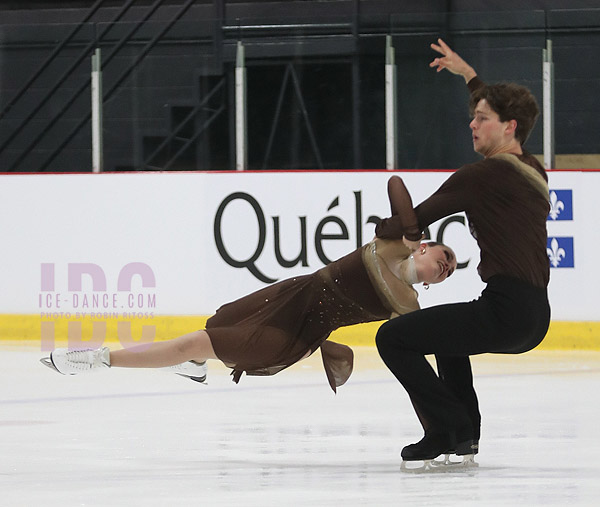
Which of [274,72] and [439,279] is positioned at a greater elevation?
[274,72]

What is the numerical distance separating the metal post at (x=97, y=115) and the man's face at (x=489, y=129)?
16.7 ft

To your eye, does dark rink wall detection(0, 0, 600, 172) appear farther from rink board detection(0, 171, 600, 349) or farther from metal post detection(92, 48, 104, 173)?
rink board detection(0, 171, 600, 349)

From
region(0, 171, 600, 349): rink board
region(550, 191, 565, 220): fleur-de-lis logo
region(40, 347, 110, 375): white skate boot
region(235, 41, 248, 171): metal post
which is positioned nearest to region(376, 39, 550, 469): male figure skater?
region(40, 347, 110, 375): white skate boot

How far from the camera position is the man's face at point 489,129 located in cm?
407

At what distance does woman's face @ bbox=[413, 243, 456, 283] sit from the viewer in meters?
4.26

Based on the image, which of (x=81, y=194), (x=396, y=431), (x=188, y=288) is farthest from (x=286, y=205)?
(x=396, y=431)

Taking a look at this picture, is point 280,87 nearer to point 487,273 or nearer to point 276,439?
point 276,439

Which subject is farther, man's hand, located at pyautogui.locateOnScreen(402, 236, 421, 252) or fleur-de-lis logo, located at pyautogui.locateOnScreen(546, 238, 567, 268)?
fleur-de-lis logo, located at pyautogui.locateOnScreen(546, 238, 567, 268)

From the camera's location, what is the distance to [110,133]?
8.84 m

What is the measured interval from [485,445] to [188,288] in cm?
397

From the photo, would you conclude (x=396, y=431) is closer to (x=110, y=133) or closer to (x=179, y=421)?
(x=179, y=421)

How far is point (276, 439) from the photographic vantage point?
16.3ft

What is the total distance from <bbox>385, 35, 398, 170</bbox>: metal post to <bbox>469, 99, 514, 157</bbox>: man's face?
444 centimetres

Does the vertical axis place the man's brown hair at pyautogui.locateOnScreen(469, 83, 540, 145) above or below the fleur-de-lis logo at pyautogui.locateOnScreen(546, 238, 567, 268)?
above
